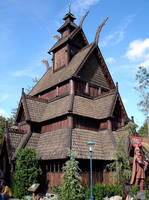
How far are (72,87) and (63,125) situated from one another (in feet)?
13.7

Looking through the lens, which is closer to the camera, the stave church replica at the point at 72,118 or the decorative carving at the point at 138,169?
the decorative carving at the point at 138,169

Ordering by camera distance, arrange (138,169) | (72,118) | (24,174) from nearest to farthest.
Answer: (138,169) < (24,174) < (72,118)

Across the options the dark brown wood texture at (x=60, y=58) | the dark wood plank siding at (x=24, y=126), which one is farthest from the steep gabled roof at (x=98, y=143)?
the dark brown wood texture at (x=60, y=58)

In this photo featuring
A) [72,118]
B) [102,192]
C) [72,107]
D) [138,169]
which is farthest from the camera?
[72,107]

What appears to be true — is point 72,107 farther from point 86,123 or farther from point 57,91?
point 57,91

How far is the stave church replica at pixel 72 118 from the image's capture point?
18625 mm

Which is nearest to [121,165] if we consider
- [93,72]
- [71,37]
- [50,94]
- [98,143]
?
[98,143]

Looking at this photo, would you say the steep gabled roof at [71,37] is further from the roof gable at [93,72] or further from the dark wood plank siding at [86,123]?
the dark wood plank siding at [86,123]

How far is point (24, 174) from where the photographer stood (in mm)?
17625

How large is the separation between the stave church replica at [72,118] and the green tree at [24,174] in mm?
1283

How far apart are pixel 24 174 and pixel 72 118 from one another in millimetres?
6140

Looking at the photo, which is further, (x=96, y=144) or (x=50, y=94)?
(x=50, y=94)

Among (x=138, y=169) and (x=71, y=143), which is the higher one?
(x=71, y=143)

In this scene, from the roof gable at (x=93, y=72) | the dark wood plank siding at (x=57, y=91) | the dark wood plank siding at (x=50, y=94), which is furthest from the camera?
the dark wood plank siding at (x=50, y=94)
